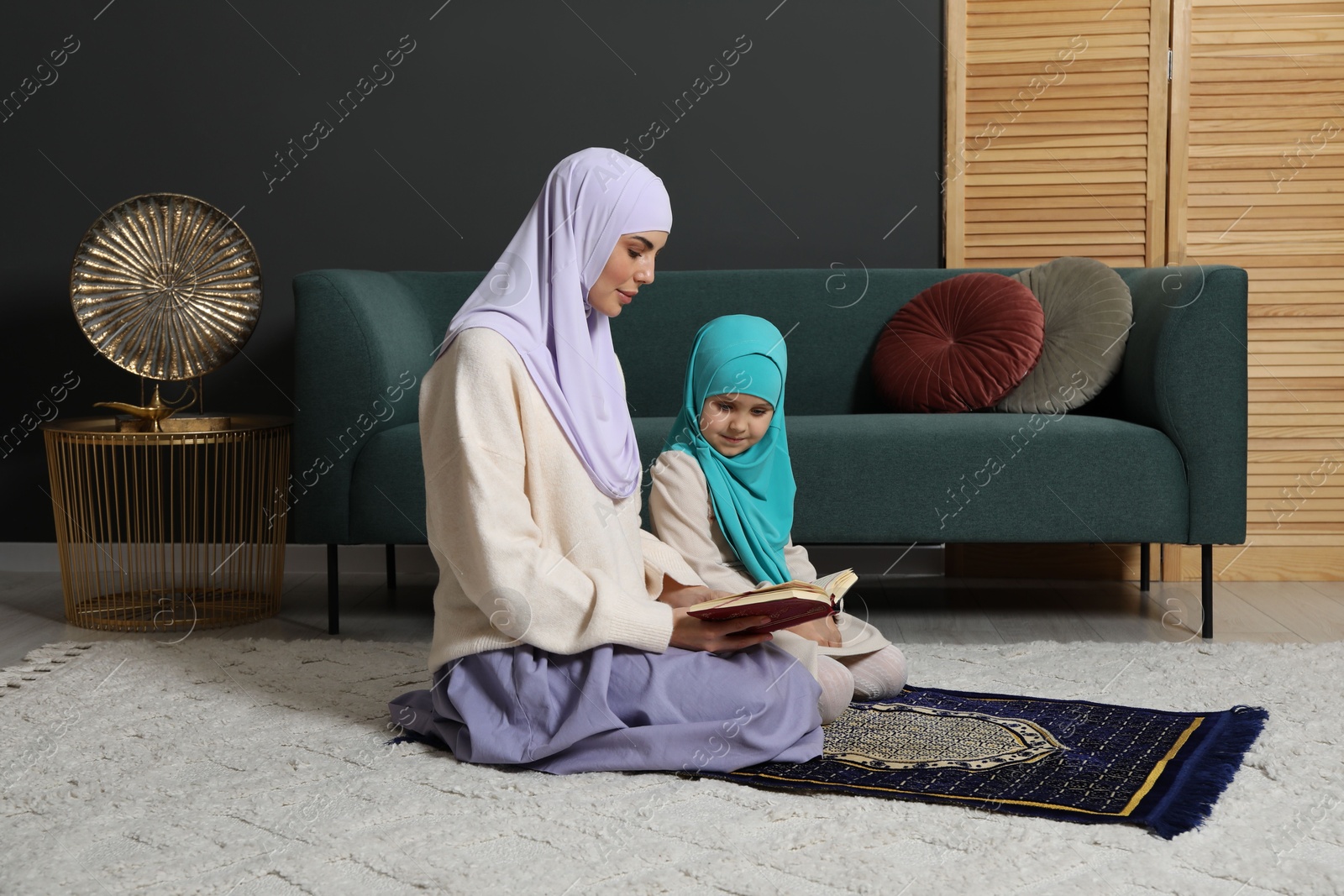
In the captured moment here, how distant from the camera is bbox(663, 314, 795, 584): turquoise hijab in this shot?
204 centimetres

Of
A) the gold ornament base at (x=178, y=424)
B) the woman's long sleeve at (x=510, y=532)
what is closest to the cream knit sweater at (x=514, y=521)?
the woman's long sleeve at (x=510, y=532)

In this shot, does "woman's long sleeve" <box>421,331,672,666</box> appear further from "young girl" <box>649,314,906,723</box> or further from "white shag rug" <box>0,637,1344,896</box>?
"young girl" <box>649,314,906,723</box>

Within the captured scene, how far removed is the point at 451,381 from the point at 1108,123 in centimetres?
247

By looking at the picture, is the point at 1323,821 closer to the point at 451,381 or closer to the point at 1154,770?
the point at 1154,770

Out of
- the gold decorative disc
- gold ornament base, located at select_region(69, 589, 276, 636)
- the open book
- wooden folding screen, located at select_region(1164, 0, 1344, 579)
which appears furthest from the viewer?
wooden folding screen, located at select_region(1164, 0, 1344, 579)

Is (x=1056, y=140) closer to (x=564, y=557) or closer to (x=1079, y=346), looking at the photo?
(x=1079, y=346)

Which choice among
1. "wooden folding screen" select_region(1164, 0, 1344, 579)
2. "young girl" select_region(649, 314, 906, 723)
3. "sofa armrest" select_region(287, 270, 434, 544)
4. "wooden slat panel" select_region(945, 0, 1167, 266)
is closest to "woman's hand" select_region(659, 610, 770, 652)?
"young girl" select_region(649, 314, 906, 723)

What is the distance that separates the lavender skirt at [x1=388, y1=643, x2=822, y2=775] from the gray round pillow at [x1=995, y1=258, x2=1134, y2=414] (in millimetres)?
1436

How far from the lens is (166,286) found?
9.46 ft

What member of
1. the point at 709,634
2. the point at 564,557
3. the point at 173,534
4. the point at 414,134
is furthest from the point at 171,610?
the point at 709,634

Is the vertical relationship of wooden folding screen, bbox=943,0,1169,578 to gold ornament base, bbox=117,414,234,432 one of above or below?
above

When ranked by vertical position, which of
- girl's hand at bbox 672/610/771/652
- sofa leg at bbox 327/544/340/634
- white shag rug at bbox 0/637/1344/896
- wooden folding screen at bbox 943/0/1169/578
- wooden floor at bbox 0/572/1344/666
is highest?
wooden folding screen at bbox 943/0/1169/578

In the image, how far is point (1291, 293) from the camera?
10.6 ft

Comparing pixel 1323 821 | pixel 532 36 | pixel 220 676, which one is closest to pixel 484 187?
pixel 532 36
